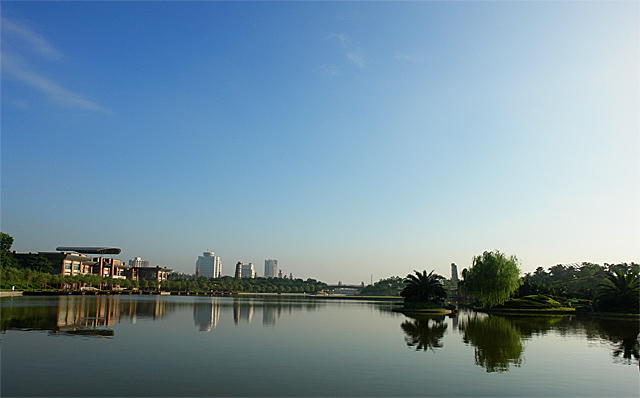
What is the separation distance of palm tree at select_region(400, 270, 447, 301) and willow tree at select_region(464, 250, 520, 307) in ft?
19.7

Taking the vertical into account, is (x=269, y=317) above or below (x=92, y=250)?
below

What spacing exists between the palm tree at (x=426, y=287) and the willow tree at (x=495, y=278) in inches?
236

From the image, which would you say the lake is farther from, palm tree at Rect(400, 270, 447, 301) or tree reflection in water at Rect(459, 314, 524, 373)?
palm tree at Rect(400, 270, 447, 301)

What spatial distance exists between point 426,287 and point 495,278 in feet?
36.7

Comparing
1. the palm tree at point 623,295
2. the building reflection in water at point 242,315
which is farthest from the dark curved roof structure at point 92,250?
the palm tree at point 623,295

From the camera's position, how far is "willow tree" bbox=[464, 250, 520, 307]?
70.8m

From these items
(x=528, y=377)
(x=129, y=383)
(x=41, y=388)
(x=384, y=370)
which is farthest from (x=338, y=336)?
(x=41, y=388)

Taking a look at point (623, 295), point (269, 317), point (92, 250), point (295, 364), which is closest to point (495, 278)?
point (623, 295)

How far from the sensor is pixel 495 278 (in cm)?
7112

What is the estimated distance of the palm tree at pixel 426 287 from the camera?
7438cm

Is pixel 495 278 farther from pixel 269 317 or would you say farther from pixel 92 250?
pixel 92 250

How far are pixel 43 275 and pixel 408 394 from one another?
441 feet

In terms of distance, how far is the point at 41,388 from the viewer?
15789 mm

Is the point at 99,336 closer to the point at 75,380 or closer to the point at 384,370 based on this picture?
the point at 75,380
